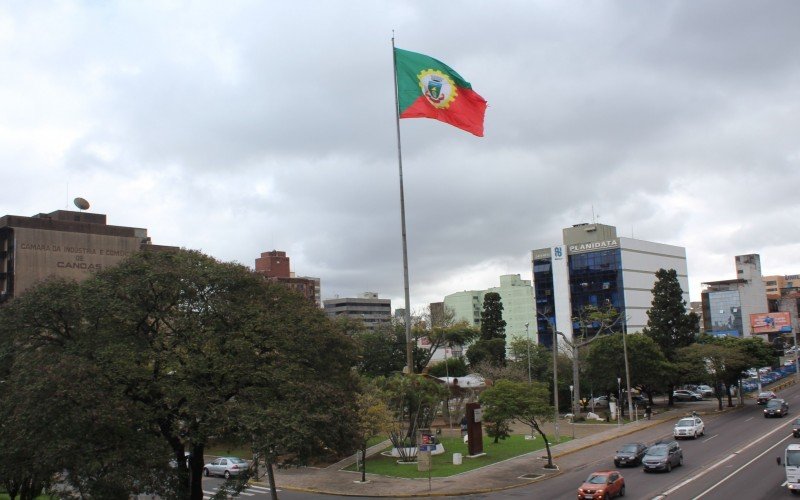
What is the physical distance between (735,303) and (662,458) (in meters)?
138

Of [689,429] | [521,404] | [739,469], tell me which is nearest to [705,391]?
[689,429]

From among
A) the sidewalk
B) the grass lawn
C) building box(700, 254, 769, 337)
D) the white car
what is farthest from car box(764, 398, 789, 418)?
building box(700, 254, 769, 337)

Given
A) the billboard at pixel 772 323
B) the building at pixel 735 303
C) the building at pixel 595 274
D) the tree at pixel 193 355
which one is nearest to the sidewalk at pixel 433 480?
the tree at pixel 193 355

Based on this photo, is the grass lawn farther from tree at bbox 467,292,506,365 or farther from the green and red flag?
tree at bbox 467,292,506,365

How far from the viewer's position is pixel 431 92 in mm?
27188

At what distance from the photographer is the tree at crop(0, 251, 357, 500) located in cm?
2503

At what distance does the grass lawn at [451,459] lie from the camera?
4059 cm

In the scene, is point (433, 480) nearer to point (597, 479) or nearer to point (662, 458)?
point (597, 479)

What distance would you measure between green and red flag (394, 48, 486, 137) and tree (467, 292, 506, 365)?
65.9 m

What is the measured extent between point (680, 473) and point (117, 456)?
2765 centimetres

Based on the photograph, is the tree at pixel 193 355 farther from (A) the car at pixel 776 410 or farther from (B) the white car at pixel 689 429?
(A) the car at pixel 776 410

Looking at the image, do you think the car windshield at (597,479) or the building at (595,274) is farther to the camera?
the building at (595,274)

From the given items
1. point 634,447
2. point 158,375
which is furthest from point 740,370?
point 158,375

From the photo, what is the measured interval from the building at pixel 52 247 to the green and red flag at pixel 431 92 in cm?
6919
